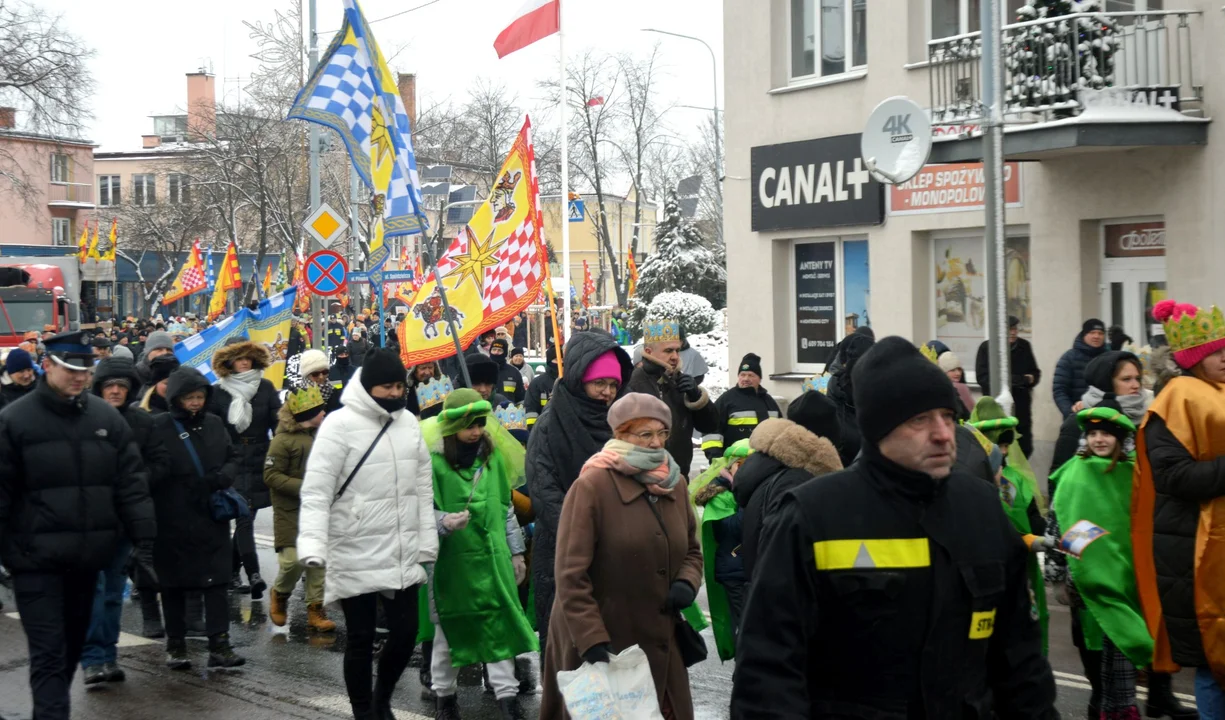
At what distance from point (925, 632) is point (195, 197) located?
58254 mm

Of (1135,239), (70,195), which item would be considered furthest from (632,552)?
(70,195)

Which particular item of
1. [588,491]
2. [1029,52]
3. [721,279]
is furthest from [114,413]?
[721,279]

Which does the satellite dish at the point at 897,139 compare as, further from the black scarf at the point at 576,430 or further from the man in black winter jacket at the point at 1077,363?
the black scarf at the point at 576,430

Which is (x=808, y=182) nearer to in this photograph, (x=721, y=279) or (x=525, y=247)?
(x=525, y=247)

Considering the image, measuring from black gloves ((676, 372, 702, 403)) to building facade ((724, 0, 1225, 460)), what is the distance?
5.15 meters

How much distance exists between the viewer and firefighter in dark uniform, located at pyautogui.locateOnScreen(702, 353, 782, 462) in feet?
34.6

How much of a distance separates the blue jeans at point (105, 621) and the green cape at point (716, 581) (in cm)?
363

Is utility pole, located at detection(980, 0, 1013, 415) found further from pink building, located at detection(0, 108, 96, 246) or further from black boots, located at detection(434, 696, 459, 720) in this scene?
pink building, located at detection(0, 108, 96, 246)

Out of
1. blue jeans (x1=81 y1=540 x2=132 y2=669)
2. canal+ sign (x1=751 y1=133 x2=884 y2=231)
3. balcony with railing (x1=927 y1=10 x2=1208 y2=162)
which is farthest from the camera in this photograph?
canal+ sign (x1=751 y1=133 x2=884 y2=231)

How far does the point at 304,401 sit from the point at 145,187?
85925 mm

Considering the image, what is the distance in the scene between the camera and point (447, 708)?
23.6 ft

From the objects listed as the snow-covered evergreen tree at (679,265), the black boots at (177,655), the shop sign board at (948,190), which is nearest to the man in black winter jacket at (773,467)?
the black boots at (177,655)

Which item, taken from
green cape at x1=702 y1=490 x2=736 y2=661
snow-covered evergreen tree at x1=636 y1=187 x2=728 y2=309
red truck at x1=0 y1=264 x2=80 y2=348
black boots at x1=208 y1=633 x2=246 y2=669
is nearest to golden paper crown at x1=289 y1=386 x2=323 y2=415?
black boots at x1=208 y1=633 x2=246 y2=669

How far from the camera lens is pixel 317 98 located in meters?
13.7
